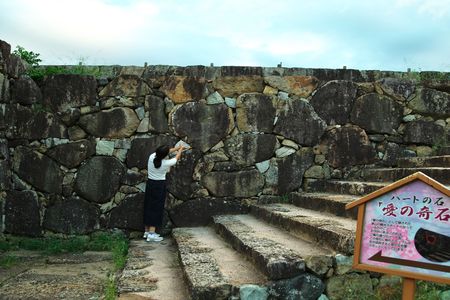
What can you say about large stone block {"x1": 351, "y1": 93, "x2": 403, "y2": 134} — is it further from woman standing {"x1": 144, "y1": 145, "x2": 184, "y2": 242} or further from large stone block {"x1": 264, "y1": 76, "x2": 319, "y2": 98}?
woman standing {"x1": 144, "y1": 145, "x2": 184, "y2": 242}

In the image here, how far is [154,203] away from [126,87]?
169 cm

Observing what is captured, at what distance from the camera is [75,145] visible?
621 centimetres

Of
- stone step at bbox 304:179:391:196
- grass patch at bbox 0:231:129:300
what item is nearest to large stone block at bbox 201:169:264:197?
stone step at bbox 304:179:391:196

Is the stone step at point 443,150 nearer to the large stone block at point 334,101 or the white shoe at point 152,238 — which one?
the large stone block at point 334,101

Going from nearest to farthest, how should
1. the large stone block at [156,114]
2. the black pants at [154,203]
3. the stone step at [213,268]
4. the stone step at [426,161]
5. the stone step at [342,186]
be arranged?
the stone step at [213,268], the stone step at [342,186], the stone step at [426,161], the black pants at [154,203], the large stone block at [156,114]

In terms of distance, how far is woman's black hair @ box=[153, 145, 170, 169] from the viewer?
576cm

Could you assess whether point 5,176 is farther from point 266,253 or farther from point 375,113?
point 375,113

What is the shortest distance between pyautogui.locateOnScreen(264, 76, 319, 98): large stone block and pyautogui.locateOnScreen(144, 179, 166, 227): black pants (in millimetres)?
2158

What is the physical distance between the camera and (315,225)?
413cm

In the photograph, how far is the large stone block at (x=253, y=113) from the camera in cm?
644

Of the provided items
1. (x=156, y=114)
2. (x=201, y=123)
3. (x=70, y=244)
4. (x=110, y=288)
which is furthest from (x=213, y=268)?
(x=156, y=114)

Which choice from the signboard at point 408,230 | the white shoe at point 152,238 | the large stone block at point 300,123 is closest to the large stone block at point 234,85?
the large stone block at point 300,123

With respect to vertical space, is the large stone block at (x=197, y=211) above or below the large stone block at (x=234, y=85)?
below

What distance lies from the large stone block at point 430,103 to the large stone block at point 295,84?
153cm
